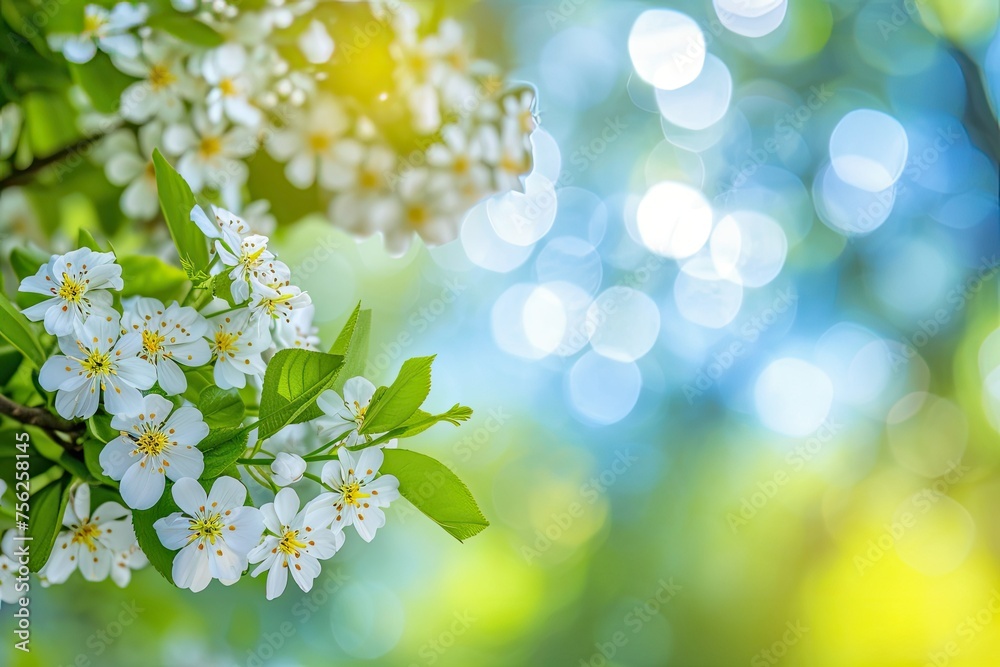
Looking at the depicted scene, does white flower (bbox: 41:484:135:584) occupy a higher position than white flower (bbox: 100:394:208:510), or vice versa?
white flower (bbox: 100:394:208:510)

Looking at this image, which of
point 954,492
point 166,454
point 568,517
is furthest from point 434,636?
point 166,454

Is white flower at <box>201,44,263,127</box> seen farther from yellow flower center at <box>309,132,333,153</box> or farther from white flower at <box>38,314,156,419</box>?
white flower at <box>38,314,156,419</box>

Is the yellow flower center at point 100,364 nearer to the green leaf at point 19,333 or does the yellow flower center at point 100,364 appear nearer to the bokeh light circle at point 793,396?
the green leaf at point 19,333

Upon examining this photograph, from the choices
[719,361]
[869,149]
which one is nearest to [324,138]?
[719,361]

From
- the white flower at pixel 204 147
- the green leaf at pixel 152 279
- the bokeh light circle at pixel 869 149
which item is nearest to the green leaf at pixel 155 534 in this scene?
the green leaf at pixel 152 279

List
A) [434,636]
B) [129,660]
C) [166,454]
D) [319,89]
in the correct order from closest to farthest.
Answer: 1. [166,454]
2. [319,89]
3. [129,660]
4. [434,636]

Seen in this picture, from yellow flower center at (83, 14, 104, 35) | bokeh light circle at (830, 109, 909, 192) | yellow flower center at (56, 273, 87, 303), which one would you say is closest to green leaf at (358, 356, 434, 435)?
yellow flower center at (56, 273, 87, 303)

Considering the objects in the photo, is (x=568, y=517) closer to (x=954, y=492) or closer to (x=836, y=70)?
(x=954, y=492)
